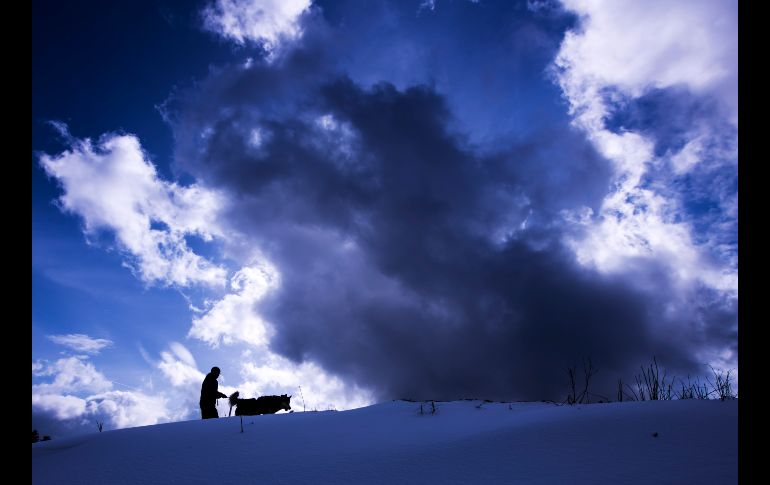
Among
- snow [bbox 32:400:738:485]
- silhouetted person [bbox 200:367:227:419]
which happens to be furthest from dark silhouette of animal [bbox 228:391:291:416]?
snow [bbox 32:400:738:485]

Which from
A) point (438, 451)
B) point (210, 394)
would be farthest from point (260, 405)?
point (438, 451)

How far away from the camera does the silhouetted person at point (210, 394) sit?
8249 mm

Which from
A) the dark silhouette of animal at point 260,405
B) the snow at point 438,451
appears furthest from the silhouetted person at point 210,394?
the snow at point 438,451

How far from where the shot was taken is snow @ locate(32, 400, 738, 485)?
2.39 metres

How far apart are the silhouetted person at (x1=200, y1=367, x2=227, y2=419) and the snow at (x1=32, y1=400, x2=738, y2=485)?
404 centimetres

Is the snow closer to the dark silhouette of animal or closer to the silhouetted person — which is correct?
the silhouetted person

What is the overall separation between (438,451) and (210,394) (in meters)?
6.73

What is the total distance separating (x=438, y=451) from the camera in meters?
2.96

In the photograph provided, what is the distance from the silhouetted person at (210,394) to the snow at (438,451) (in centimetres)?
404

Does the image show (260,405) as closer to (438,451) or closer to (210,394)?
(210,394)
